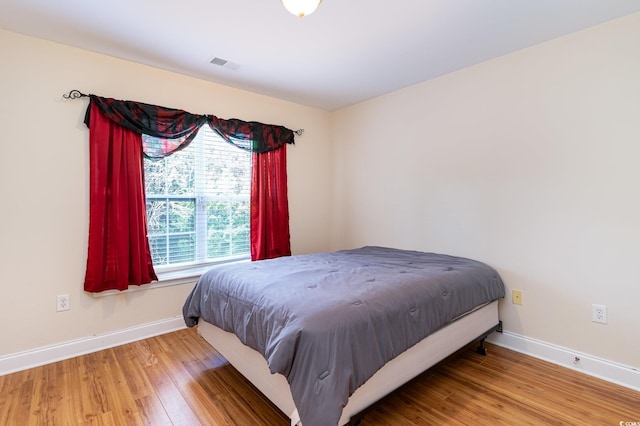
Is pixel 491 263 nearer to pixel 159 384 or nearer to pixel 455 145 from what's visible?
pixel 455 145

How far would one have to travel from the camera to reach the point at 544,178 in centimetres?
236

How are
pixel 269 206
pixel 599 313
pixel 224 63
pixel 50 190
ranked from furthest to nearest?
pixel 269 206
pixel 224 63
pixel 50 190
pixel 599 313

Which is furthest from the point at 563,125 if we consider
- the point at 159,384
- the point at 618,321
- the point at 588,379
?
the point at 159,384

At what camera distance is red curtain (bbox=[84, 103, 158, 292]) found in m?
2.45

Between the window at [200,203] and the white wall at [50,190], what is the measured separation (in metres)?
0.44

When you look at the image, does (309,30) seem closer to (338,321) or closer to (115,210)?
(338,321)

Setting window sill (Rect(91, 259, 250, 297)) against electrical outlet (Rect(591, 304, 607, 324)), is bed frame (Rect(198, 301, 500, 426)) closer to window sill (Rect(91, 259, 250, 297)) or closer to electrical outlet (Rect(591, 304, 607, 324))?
electrical outlet (Rect(591, 304, 607, 324))

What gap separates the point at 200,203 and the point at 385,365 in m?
2.35

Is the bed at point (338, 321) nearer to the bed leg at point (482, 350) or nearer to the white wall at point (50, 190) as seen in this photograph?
the bed leg at point (482, 350)

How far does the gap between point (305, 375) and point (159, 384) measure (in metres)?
1.26

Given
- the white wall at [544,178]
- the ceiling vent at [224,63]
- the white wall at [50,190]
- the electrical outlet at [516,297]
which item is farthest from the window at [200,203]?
the electrical outlet at [516,297]

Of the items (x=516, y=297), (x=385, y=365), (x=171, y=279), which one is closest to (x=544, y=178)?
(x=516, y=297)

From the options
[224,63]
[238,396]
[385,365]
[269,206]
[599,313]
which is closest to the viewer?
[385,365]

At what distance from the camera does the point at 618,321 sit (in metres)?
2.06
